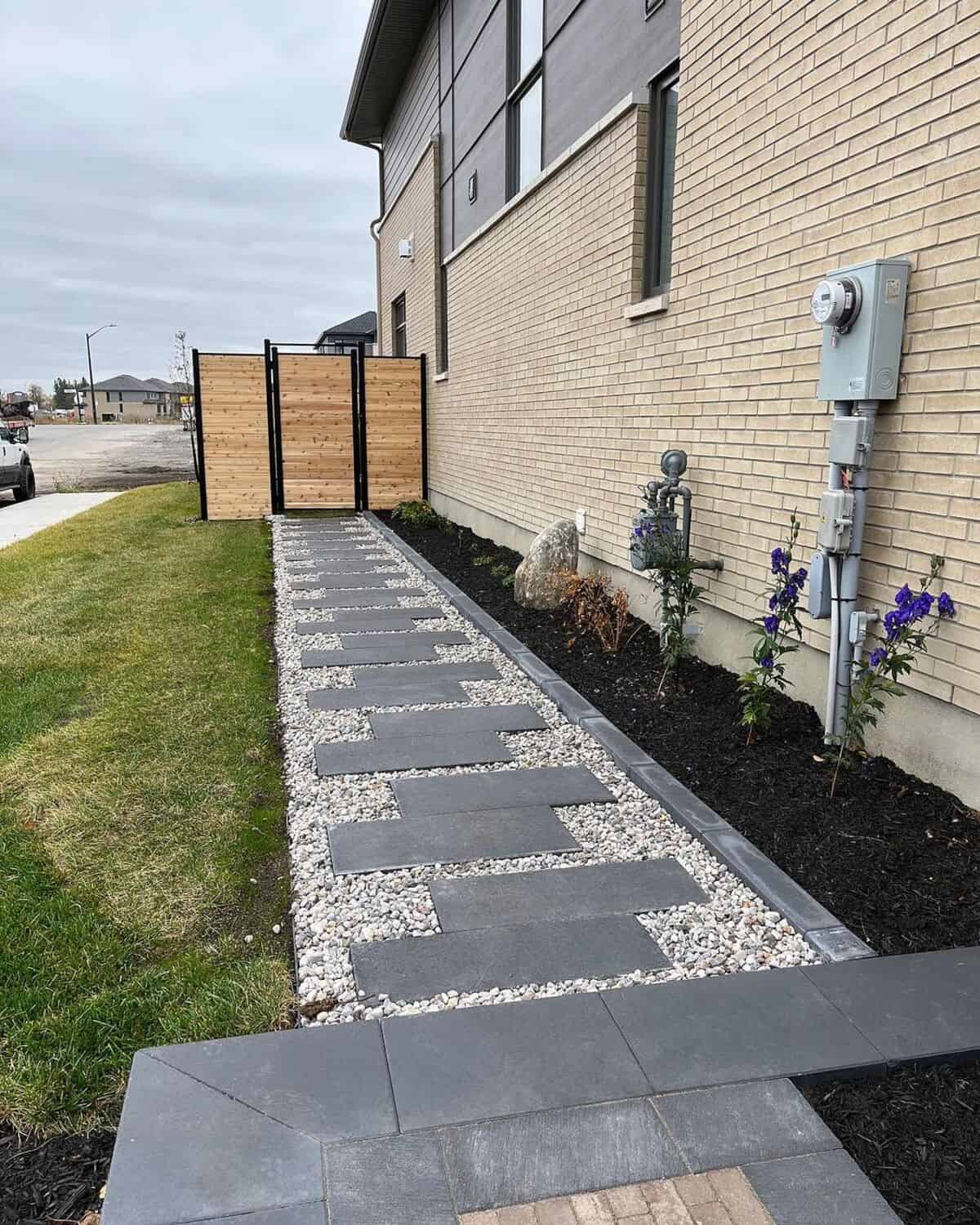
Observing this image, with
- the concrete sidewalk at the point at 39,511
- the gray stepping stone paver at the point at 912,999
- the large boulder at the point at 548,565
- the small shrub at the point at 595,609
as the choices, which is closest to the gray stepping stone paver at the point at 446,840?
the gray stepping stone paver at the point at 912,999

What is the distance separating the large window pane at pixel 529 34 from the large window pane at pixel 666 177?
8.79 ft

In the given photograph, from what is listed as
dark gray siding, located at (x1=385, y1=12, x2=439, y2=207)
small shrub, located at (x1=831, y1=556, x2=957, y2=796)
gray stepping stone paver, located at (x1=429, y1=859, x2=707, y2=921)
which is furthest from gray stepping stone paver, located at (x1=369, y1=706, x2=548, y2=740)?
dark gray siding, located at (x1=385, y1=12, x2=439, y2=207)

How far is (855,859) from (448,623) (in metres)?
3.99

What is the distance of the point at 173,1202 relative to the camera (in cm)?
159

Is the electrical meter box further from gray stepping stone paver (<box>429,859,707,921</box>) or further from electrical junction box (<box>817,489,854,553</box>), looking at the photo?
gray stepping stone paver (<box>429,859,707,921</box>)

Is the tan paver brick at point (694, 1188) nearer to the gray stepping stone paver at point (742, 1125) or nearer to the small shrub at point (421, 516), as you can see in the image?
the gray stepping stone paver at point (742, 1125)

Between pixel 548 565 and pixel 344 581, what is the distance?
2302 millimetres

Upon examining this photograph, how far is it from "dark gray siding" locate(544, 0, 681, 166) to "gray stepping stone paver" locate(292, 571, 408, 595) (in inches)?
155

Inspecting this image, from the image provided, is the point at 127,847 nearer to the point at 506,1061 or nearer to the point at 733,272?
the point at 506,1061

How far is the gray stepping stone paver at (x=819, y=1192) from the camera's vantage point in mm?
1580

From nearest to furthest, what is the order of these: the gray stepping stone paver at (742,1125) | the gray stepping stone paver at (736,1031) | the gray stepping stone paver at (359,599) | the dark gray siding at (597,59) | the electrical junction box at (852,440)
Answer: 1. the gray stepping stone paver at (742,1125)
2. the gray stepping stone paver at (736,1031)
3. the electrical junction box at (852,440)
4. the dark gray siding at (597,59)
5. the gray stepping stone paver at (359,599)

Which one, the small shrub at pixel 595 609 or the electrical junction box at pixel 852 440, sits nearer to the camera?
the electrical junction box at pixel 852 440

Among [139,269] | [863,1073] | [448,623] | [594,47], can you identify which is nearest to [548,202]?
[594,47]

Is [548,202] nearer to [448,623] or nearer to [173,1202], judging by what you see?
[448,623]
